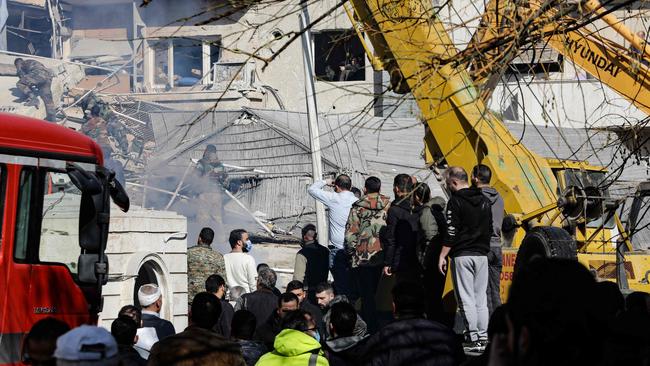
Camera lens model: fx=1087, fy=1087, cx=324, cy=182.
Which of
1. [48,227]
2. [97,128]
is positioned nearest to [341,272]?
[48,227]

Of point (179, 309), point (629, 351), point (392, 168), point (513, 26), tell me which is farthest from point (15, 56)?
point (629, 351)

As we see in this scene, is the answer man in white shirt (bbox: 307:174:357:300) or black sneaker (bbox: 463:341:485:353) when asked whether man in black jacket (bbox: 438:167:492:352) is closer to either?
black sneaker (bbox: 463:341:485:353)

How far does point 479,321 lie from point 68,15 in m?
29.7

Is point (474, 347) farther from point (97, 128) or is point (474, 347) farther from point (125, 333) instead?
point (97, 128)

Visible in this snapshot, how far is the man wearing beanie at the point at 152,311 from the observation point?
8.84 m

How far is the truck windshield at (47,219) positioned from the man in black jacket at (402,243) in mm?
3376

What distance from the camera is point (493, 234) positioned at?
996 centimetres

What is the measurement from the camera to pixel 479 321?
9086 millimetres

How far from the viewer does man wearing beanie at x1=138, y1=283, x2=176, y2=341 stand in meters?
8.84

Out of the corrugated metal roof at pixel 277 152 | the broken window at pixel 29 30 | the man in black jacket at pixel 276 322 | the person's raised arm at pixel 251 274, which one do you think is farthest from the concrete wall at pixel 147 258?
the broken window at pixel 29 30

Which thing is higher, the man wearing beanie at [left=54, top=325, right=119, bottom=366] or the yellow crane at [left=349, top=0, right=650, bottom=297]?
the yellow crane at [left=349, top=0, right=650, bottom=297]

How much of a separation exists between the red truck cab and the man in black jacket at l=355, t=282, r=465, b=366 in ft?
9.72

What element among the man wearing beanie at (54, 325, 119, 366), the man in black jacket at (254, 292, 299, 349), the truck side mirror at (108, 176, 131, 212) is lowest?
the man in black jacket at (254, 292, 299, 349)

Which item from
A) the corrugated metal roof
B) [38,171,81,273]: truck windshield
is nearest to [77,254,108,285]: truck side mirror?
[38,171,81,273]: truck windshield
